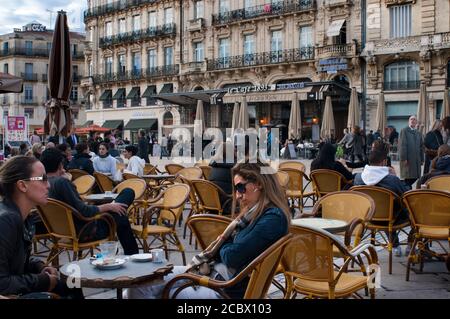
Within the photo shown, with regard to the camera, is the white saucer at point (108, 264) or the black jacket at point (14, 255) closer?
the black jacket at point (14, 255)

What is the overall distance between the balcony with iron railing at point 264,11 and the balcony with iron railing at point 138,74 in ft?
17.2

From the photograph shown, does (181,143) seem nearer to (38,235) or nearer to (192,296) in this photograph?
(38,235)

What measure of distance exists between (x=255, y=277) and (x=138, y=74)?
40980 mm

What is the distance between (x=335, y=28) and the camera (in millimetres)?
30406

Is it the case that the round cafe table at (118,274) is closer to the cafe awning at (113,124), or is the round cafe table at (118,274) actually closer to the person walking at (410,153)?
the person walking at (410,153)

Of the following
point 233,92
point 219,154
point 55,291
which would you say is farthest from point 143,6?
point 55,291

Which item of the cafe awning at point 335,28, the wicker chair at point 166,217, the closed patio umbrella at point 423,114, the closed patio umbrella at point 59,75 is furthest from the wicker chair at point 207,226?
the cafe awning at point 335,28

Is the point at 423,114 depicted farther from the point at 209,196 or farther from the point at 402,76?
the point at 209,196

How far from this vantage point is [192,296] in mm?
3203

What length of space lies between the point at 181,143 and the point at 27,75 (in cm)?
→ 3477

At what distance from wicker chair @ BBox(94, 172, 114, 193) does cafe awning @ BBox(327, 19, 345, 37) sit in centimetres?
2443

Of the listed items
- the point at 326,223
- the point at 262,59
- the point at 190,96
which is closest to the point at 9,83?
the point at 326,223

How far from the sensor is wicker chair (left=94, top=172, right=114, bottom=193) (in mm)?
8398

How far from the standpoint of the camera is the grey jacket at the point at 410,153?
9445mm
